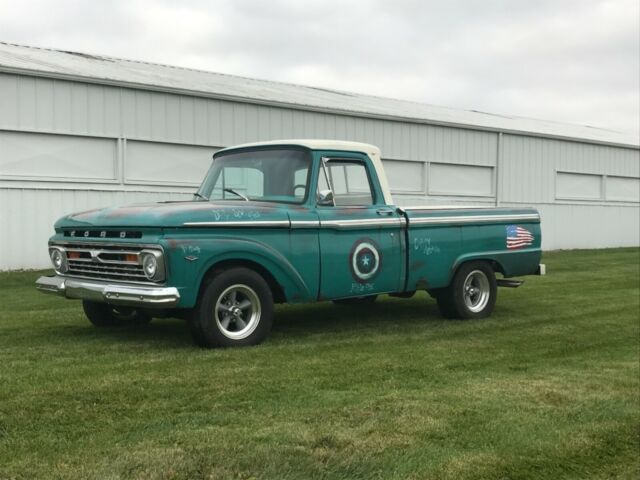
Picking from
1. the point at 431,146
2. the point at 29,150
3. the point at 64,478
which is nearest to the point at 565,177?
the point at 431,146

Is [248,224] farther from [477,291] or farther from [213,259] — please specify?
[477,291]

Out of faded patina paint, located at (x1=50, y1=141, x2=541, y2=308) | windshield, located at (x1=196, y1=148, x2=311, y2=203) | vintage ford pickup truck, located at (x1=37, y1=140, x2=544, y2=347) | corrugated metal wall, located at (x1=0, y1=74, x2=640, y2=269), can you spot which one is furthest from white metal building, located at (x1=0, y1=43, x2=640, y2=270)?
windshield, located at (x1=196, y1=148, x2=311, y2=203)

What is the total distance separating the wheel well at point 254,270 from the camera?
6.73 metres

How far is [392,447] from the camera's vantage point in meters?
4.16

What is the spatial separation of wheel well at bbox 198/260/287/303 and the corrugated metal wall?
8913 mm

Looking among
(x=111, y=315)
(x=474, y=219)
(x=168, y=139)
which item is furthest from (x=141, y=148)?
(x=474, y=219)

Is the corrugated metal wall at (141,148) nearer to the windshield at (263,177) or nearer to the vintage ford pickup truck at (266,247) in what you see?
the vintage ford pickup truck at (266,247)

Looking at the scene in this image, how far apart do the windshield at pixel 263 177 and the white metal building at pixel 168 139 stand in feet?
25.8

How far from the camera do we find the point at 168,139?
1634cm

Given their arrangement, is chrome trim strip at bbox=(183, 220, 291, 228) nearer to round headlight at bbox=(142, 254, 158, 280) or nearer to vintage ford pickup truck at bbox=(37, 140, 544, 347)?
vintage ford pickup truck at bbox=(37, 140, 544, 347)

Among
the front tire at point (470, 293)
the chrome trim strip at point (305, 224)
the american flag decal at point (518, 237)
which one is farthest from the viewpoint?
the american flag decal at point (518, 237)

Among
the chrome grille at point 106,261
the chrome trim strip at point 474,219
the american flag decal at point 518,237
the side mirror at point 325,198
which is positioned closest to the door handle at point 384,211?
the chrome trim strip at point 474,219

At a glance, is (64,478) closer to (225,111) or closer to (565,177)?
(225,111)

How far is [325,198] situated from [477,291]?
111 inches
